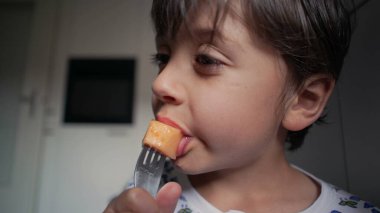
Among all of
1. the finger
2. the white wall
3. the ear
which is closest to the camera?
the finger

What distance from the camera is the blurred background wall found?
123 cm

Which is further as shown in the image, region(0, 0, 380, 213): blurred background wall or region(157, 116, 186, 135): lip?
region(0, 0, 380, 213): blurred background wall

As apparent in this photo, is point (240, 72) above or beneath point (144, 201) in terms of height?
above

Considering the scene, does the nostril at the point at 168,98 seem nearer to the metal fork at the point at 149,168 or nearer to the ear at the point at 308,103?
the metal fork at the point at 149,168

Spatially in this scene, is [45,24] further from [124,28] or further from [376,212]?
[376,212]

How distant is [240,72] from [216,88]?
0.14ft

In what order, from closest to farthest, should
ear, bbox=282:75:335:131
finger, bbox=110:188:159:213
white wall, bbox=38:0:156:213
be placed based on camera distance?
finger, bbox=110:188:159:213 → ear, bbox=282:75:335:131 → white wall, bbox=38:0:156:213

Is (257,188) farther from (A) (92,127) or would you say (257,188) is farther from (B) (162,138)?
(A) (92,127)

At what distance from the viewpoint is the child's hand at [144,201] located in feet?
0.85

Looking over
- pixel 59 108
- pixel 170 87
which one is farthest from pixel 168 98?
pixel 59 108

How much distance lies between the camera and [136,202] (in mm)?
258

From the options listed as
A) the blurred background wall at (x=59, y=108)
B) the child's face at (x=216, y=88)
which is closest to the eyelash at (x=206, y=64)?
the child's face at (x=216, y=88)

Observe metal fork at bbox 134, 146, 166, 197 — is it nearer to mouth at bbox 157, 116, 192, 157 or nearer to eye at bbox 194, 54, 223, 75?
mouth at bbox 157, 116, 192, 157

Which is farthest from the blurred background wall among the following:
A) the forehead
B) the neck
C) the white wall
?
the forehead
